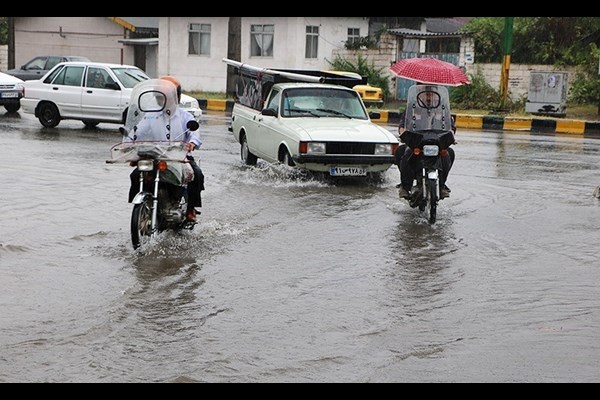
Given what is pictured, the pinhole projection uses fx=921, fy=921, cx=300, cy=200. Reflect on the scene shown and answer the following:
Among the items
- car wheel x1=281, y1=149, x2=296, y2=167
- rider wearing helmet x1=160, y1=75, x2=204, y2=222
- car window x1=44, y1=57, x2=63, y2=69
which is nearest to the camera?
rider wearing helmet x1=160, y1=75, x2=204, y2=222

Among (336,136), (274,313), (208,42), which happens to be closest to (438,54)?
(208,42)

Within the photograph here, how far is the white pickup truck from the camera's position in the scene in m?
12.7

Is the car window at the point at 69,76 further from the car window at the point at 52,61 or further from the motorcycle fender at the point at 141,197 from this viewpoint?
the car window at the point at 52,61

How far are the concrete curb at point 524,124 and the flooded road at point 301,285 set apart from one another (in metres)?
11.2

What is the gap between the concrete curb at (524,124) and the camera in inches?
942

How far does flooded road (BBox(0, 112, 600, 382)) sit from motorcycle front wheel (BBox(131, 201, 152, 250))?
146mm

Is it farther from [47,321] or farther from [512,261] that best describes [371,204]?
[47,321]

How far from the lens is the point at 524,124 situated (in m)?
24.6

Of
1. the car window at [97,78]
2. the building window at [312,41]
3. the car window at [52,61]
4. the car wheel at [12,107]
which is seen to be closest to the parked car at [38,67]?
the car window at [52,61]

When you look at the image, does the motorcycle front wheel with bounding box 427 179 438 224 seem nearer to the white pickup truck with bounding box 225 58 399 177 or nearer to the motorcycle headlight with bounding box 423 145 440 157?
the motorcycle headlight with bounding box 423 145 440 157

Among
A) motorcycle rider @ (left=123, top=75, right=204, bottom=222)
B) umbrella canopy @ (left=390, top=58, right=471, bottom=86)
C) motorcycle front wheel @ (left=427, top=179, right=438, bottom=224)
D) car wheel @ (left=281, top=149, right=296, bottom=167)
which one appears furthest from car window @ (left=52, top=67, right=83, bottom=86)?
motorcycle front wheel @ (left=427, top=179, right=438, bottom=224)

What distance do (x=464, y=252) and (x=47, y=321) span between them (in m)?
4.19

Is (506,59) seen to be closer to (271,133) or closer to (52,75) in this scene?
(52,75)

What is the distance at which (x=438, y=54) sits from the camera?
106ft
